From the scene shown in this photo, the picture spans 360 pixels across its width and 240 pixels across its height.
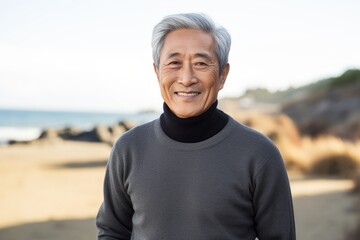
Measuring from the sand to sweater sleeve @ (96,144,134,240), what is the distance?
13.6 feet

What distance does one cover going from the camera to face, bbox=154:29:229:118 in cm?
181

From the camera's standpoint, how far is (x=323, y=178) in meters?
9.92

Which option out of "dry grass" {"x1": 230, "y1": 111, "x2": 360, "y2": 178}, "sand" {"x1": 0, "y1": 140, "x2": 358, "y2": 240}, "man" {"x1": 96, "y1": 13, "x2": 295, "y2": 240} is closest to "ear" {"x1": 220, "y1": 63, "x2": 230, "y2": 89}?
"man" {"x1": 96, "y1": 13, "x2": 295, "y2": 240}

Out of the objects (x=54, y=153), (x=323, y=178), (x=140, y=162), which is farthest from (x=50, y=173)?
(x=140, y=162)

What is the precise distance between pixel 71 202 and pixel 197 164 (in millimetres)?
6268

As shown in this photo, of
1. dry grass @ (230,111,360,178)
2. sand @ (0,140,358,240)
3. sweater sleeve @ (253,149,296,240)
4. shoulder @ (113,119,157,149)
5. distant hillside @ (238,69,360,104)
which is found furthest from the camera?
distant hillside @ (238,69,360,104)

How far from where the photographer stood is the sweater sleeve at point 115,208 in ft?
6.28

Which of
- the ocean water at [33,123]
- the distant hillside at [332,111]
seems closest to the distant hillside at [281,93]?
the ocean water at [33,123]

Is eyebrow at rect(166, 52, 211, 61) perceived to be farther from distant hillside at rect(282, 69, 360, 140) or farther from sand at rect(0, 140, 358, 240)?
distant hillside at rect(282, 69, 360, 140)

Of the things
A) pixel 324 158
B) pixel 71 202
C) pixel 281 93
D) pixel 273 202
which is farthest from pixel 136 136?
pixel 281 93

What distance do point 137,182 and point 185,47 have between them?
1.70ft

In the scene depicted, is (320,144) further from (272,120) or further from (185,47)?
(185,47)

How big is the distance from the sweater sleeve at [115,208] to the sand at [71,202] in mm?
4159

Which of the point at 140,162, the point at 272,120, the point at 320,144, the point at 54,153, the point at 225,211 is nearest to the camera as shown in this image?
the point at 225,211
